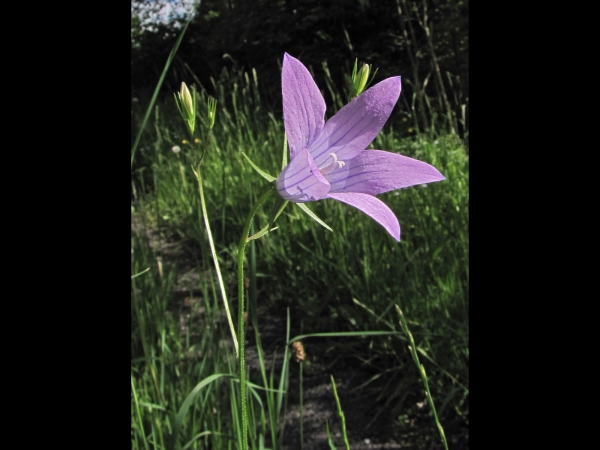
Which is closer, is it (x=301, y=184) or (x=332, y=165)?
(x=301, y=184)

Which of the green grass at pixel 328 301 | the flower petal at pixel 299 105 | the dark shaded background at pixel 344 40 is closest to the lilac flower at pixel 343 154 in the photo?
the flower petal at pixel 299 105

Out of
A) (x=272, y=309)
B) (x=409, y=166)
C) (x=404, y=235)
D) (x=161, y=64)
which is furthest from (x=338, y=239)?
(x=161, y=64)

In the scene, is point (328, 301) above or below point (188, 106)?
below

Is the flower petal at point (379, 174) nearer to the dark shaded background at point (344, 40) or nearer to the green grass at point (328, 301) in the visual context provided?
the green grass at point (328, 301)

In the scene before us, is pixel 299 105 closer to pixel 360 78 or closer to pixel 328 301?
pixel 360 78

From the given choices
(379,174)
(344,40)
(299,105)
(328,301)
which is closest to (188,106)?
(299,105)

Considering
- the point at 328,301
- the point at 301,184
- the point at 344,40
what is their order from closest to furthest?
the point at 301,184 < the point at 328,301 < the point at 344,40

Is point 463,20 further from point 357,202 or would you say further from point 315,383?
point 357,202
